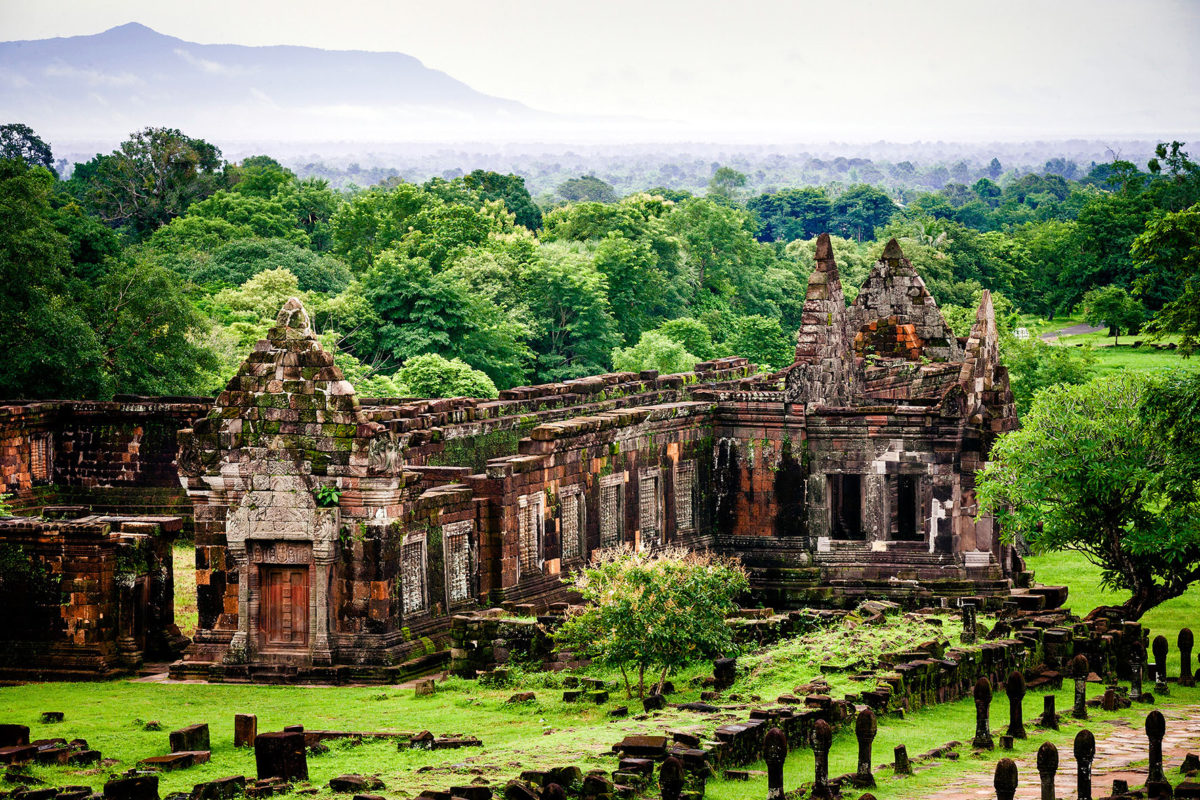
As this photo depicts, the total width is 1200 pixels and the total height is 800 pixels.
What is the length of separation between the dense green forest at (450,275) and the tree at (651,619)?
10460 mm

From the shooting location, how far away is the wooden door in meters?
30.1

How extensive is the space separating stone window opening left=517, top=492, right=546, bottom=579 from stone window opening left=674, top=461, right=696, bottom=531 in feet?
19.1

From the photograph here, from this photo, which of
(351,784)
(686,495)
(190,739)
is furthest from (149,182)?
(351,784)

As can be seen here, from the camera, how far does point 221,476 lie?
30172mm

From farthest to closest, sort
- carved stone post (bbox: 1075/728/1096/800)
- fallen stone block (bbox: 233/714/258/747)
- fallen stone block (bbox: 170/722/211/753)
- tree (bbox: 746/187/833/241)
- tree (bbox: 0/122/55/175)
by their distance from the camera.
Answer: tree (bbox: 746/187/833/241) → tree (bbox: 0/122/55/175) → fallen stone block (bbox: 233/714/258/747) → fallen stone block (bbox: 170/722/211/753) → carved stone post (bbox: 1075/728/1096/800)

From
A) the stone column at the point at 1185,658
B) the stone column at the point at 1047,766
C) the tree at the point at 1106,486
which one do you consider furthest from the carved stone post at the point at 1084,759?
the tree at the point at 1106,486

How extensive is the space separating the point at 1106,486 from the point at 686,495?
9.43 metres

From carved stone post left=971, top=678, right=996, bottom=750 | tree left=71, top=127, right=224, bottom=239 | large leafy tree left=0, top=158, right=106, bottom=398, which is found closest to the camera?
carved stone post left=971, top=678, right=996, bottom=750

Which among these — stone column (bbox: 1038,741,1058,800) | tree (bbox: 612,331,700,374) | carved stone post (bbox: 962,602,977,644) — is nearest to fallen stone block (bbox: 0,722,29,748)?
stone column (bbox: 1038,741,1058,800)

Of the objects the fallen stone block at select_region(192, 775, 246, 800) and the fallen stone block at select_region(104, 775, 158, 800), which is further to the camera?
the fallen stone block at select_region(192, 775, 246, 800)

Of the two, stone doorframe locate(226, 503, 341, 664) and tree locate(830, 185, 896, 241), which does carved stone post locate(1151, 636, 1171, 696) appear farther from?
tree locate(830, 185, 896, 241)

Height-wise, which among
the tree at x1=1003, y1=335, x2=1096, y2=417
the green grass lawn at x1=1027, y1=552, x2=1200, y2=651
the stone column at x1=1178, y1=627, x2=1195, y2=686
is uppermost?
the tree at x1=1003, y1=335, x2=1096, y2=417

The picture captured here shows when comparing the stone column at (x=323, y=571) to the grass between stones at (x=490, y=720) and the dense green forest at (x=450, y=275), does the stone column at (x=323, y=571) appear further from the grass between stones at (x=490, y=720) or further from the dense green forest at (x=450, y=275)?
the dense green forest at (x=450, y=275)

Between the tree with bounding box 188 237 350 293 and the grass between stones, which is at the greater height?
the tree with bounding box 188 237 350 293
